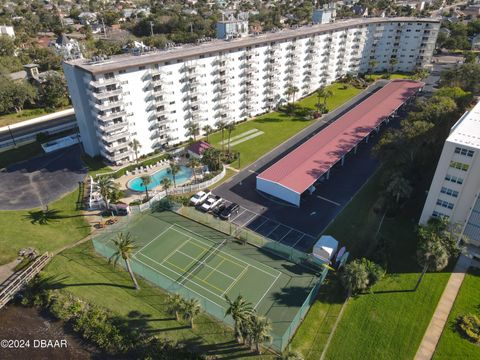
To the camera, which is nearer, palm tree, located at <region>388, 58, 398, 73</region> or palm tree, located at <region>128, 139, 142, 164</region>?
palm tree, located at <region>128, 139, 142, 164</region>

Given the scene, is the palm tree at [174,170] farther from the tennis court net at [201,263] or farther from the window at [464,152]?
the window at [464,152]

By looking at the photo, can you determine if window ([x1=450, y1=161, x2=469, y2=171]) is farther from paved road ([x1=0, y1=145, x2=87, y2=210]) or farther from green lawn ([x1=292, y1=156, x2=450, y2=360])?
paved road ([x1=0, y1=145, x2=87, y2=210])

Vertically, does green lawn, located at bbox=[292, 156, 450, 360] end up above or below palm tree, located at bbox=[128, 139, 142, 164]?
below

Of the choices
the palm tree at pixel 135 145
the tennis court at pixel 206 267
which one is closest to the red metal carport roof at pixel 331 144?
the tennis court at pixel 206 267

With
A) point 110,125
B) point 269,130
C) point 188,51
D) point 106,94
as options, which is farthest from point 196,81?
point 269,130

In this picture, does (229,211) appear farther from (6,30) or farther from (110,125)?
(6,30)

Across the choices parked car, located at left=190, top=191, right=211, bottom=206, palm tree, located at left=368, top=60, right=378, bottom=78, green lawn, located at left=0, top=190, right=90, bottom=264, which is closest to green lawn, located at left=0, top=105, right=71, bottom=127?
green lawn, located at left=0, top=190, right=90, bottom=264
